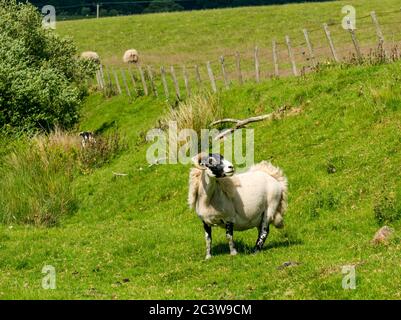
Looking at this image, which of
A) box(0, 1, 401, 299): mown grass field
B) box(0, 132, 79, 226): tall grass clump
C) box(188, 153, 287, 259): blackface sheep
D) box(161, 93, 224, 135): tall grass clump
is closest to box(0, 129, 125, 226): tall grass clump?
box(0, 132, 79, 226): tall grass clump

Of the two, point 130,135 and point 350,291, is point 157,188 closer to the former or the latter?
point 130,135

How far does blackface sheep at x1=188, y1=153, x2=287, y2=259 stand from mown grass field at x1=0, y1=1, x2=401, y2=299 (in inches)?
31.2

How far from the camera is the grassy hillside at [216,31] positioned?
225 ft

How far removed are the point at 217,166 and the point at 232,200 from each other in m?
1.27

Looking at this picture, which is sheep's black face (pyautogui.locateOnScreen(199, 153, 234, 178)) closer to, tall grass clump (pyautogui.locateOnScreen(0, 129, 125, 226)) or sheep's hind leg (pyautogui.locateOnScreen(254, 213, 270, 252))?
sheep's hind leg (pyautogui.locateOnScreen(254, 213, 270, 252))

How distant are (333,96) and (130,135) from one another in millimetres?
15021

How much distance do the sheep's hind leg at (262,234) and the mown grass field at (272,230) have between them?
0.22 meters

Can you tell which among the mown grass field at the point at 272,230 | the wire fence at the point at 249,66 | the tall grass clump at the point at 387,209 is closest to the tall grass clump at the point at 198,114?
the mown grass field at the point at 272,230

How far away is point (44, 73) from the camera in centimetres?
4369

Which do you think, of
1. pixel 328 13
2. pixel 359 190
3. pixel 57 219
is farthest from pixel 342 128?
pixel 328 13

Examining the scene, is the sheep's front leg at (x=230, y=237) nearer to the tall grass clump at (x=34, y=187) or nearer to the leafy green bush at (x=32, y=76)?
the tall grass clump at (x=34, y=187)

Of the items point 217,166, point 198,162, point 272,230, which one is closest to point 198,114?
point 272,230

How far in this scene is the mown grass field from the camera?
603 inches

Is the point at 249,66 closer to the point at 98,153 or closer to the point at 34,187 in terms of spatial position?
the point at 98,153
